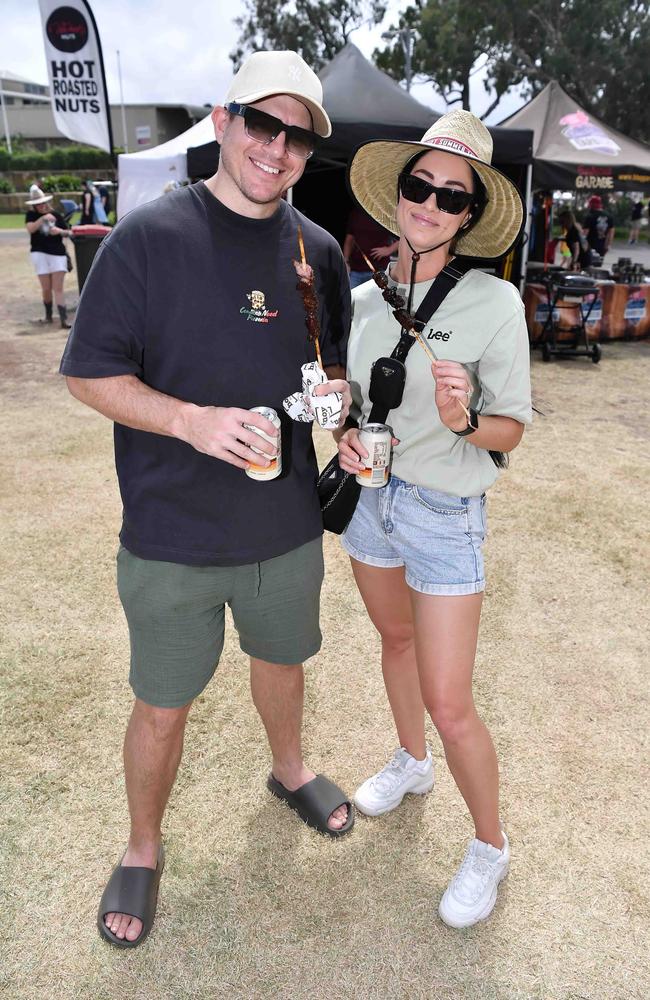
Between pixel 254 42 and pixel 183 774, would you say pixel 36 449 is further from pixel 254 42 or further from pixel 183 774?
pixel 254 42

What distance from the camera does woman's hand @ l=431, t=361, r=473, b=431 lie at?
1857 mm

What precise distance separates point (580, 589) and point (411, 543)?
2467 millimetres

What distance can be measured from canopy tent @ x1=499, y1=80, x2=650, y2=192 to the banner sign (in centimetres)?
644

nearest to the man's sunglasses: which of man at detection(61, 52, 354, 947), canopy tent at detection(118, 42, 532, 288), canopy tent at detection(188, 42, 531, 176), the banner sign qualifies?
man at detection(61, 52, 354, 947)

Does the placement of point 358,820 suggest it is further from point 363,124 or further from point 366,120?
point 366,120

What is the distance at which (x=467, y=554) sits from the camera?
2068 millimetres

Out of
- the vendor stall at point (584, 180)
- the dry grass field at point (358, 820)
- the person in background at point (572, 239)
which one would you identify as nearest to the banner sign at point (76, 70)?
the vendor stall at point (584, 180)

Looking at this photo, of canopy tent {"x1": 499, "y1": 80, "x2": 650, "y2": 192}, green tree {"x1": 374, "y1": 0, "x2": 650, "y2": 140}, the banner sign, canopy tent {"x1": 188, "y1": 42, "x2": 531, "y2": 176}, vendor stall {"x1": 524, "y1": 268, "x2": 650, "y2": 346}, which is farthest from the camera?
green tree {"x1": 374, "y1": 0, "x2": 650, "y2": 140}

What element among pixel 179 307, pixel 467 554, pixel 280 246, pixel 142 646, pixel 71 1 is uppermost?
pixel 71 1

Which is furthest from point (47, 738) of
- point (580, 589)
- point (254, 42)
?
point (254, 42)

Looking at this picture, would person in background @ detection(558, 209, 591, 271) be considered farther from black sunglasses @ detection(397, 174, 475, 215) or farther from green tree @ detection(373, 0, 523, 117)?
green tree @ detection(373, 0, 523, 117)

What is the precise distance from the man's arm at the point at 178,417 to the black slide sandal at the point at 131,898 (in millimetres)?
1440

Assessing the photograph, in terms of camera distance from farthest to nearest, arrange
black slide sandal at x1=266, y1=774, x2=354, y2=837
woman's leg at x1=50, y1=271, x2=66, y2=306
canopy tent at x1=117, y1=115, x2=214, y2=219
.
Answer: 1. canopy tent at x1=117, y1=115, x2=214, y2=219
2. woman's leg at x1=50, y1=271, x2=66, y2=306
3. black slide sandal at x1=266, y1=774, x2=354, y2=837

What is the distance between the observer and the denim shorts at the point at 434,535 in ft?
6.73
